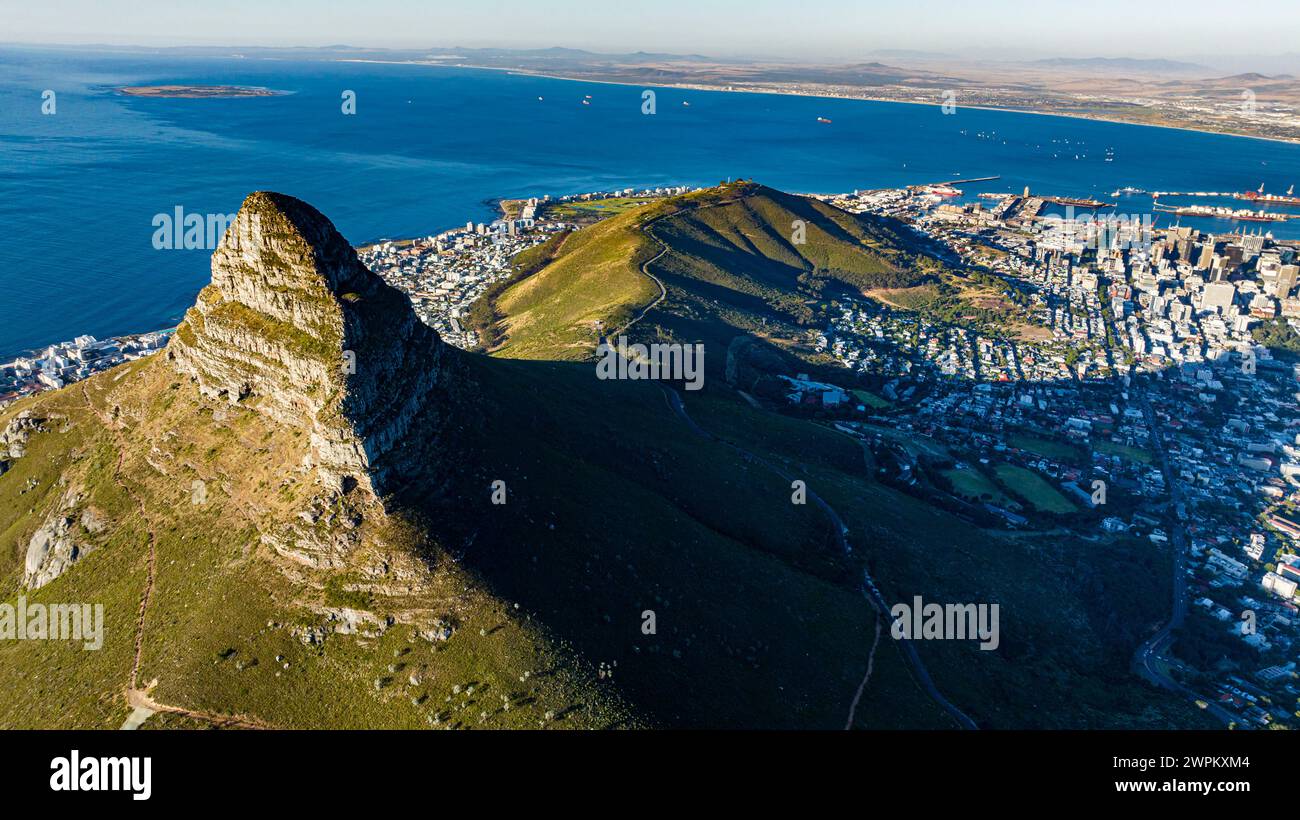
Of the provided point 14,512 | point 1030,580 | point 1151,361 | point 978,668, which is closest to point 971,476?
point 1030,580

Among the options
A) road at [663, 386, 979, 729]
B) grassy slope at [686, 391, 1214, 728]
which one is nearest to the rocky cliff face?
road at [663, 386, 979, 729]

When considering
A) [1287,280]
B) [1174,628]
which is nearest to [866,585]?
[1174,628]

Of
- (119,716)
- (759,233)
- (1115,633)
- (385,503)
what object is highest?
(759,233)

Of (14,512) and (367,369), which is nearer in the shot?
(367,369)

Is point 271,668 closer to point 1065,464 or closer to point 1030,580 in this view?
point 1030,580

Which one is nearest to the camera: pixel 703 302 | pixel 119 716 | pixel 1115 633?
pixel 119 716

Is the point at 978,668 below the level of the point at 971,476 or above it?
below
